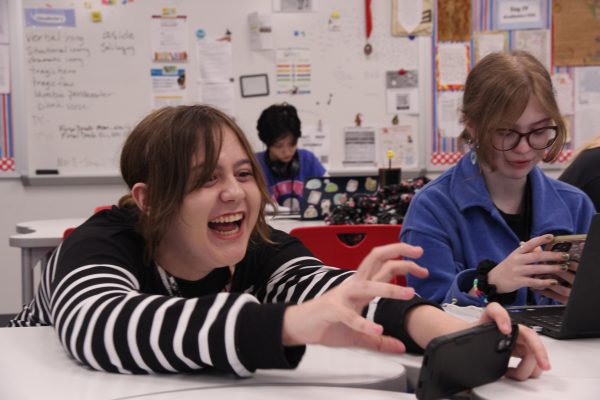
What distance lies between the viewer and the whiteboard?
443 cm

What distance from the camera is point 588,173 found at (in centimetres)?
210

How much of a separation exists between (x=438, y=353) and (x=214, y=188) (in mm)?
505

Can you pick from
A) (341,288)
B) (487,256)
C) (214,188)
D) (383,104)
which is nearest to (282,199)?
(383,104)

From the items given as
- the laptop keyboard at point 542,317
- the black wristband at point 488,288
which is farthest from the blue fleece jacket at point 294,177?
the laptop keyboard at point 542,317

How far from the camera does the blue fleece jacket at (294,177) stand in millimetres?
4043

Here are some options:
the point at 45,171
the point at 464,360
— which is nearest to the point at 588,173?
the point at 464,360

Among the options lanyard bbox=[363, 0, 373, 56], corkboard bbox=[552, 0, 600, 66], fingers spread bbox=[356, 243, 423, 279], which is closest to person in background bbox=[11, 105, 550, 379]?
fingers spread bbox=[356, 243, 423, 279]

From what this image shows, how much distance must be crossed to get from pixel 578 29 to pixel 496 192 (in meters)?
3.60

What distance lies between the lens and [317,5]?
15.4ft

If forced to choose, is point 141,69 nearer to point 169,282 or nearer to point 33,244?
point 33,244

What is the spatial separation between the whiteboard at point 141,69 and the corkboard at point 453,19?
140 mm

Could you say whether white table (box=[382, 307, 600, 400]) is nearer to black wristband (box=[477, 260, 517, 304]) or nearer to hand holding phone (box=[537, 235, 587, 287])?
hand holding phone (box=[537, 235, 587, 287])

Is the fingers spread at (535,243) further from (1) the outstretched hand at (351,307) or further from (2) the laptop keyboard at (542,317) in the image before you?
(1) the outstretched hand at (351,307)

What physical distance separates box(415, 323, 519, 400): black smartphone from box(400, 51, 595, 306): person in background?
613 mm
